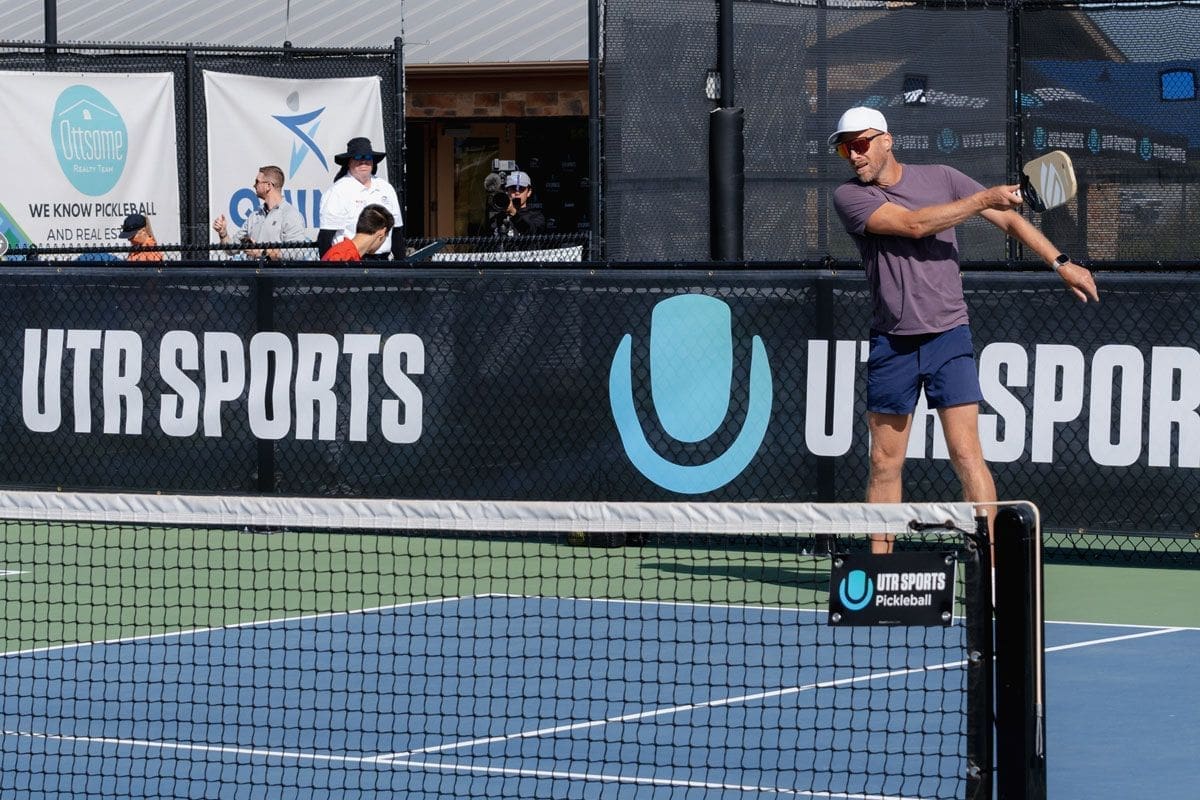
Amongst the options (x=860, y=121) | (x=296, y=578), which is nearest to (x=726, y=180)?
(x=296, y=578)

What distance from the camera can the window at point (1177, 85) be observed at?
10820mm

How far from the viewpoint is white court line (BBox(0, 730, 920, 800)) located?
18.6 feet

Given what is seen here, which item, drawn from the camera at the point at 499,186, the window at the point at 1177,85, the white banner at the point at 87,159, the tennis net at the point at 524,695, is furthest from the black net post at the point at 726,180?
the white banner at the point at 87,159

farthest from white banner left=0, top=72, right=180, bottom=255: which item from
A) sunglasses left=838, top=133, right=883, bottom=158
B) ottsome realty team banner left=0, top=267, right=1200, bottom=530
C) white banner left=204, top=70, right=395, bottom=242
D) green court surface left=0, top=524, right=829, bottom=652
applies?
sunglasses left=838, top=133, right=883, bottom=158

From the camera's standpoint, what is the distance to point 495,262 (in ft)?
35.6

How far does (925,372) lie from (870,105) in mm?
3651

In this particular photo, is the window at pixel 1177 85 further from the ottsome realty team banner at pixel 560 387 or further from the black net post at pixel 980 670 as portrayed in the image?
the black net post at pixel 980 670

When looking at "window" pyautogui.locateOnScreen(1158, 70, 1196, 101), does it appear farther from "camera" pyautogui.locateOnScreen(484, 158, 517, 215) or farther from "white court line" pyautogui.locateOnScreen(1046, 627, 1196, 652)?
"camera" pyautogui.locateOnScreen(484, 158, 517, 215)

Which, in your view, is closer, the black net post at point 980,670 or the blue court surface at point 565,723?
the black net post at point 980,670

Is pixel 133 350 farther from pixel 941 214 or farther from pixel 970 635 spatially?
pixel 970 635

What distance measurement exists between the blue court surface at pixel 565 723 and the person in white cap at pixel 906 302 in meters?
0.73

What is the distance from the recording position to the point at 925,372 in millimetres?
8031

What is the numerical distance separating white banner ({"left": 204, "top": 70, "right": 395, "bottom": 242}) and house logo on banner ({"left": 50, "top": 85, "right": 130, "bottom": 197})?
2.37 ft

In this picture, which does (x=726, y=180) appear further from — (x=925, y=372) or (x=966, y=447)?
(x=966, y=447)
